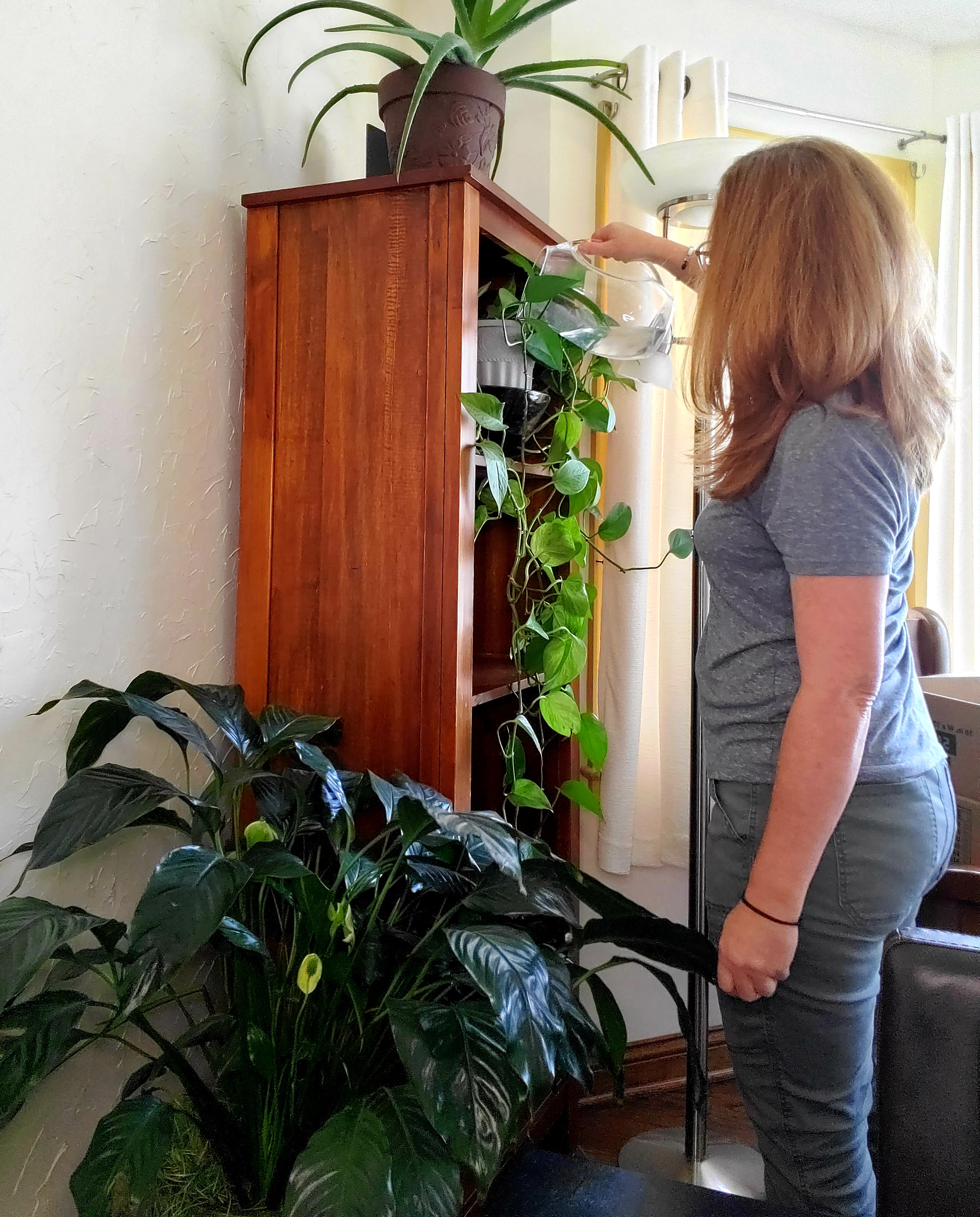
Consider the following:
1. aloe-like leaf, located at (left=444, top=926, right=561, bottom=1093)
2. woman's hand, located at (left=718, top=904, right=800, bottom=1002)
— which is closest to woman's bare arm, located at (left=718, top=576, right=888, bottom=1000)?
woman's hand, located at (left=718, top=904, right=800, bottom=1002)

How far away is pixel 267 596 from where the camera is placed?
1.28m

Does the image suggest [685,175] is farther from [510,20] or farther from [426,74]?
[426,74]

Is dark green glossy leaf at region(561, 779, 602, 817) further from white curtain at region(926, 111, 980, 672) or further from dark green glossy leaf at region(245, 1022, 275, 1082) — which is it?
white curtain at region(926, 111, 980, 672)

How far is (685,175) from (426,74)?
452 millimetres

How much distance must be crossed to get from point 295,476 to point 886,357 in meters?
0.74

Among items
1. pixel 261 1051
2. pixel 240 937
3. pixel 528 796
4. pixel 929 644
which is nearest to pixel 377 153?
pixel 528 796

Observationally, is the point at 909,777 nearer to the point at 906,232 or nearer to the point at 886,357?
the point at 886,357

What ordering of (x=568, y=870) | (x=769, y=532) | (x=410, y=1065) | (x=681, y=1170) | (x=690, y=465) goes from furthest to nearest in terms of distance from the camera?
(x=690, y=465), (x=681, y=1170), (x=568, y=870), (x=769, y=532), (x=410, y=1065)

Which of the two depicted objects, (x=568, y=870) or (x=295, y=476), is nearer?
(x=568, y=870)

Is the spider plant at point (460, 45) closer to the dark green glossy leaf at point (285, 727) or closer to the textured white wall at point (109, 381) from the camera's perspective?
the textured white wall at point (109, 381)

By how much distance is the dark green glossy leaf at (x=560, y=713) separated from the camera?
1.46m

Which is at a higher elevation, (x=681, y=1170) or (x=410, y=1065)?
(x=410, y=1065)

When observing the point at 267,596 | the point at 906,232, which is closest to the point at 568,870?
the point at 267,596

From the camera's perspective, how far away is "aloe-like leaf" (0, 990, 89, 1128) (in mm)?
847
